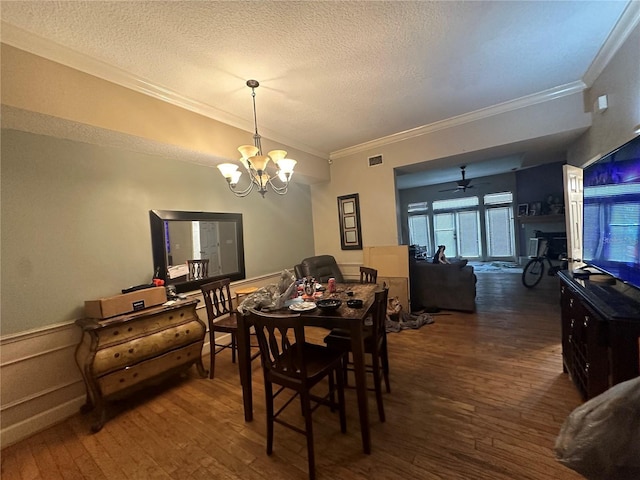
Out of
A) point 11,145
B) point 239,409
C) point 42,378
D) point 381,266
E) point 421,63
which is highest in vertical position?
point 421,63

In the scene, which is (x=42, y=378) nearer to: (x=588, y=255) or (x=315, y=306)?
(x=315, y=306)

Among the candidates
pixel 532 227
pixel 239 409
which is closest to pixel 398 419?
pixel 239 409

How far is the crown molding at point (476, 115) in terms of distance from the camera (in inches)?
117

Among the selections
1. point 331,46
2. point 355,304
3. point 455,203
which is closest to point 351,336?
point 355,304

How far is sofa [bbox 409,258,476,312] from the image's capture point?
4098 mm

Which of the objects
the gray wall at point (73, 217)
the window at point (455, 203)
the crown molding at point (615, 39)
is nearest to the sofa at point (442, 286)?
the crown molding at point (615, 39)

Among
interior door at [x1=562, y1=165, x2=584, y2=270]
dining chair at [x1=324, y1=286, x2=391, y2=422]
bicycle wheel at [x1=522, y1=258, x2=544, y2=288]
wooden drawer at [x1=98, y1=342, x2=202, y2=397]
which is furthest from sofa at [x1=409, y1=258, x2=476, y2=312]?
wooden drawer at [x1=98, y1=342, x2=202, y2=397]

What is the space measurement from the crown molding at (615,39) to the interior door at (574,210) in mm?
962

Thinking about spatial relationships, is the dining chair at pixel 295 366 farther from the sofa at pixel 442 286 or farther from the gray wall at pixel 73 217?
the sofa at pixel 442 286

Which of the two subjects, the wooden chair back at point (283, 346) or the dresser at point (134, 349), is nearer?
the wooden chair back at point (283, 346)

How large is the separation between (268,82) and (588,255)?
124 inches

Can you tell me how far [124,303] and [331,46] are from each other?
2715 millimetres

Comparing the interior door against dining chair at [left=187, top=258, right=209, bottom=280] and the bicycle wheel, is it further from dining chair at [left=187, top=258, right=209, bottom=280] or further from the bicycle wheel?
dining chair at [left=187, top=258, right=209, bottom=280]

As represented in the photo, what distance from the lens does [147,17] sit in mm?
1687
